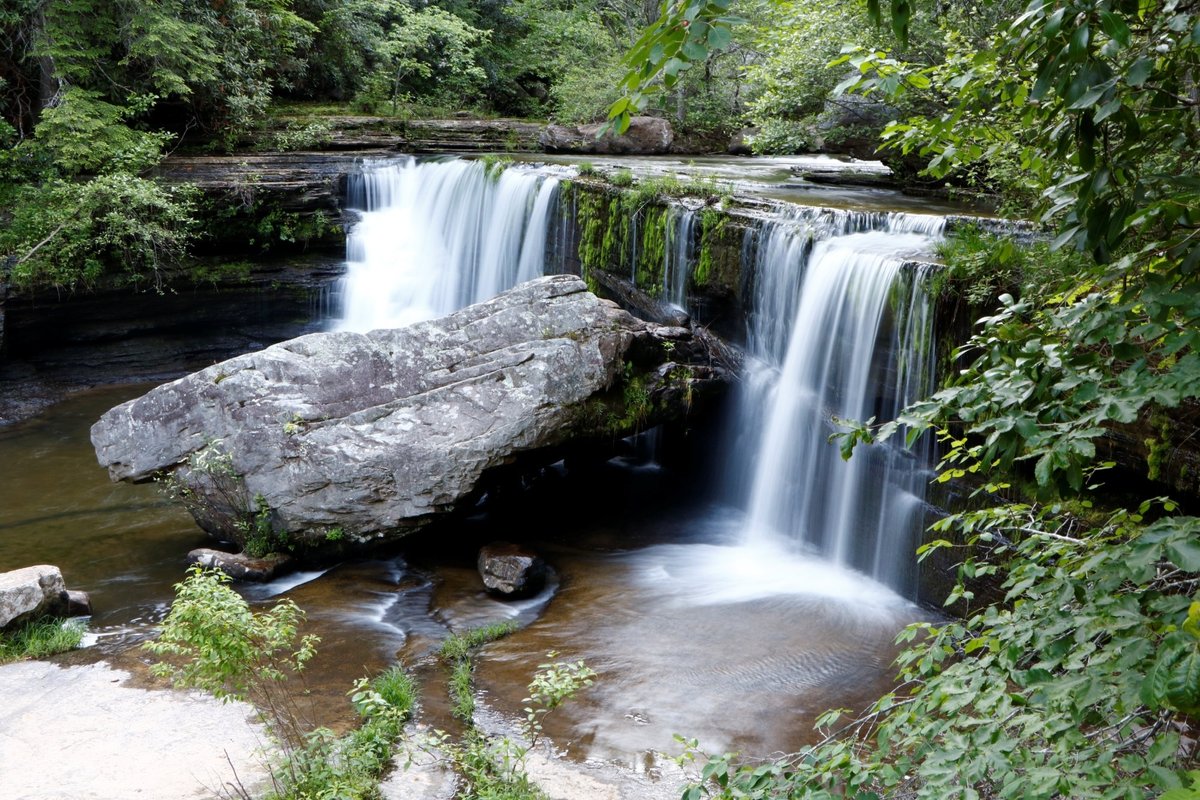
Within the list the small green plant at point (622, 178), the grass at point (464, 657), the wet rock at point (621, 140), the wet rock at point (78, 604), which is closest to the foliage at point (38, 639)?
the wet rock at point (78, 604)

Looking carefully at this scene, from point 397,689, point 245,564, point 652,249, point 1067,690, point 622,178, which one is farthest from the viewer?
point 622,178

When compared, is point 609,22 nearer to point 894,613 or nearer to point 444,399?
point 444,399

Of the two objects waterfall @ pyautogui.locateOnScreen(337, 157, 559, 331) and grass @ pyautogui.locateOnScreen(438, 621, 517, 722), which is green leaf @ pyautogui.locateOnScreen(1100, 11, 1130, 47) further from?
waterfall @ pyautogui.locateOnScreen(337, 157, 559, 331)

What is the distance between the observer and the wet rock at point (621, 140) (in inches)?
723

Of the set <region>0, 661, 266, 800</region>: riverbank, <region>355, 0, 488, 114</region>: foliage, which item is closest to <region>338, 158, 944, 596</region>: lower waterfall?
<region>0, 661, 266, 800</region>: riverbank

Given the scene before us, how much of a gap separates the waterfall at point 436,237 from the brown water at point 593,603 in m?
4.32

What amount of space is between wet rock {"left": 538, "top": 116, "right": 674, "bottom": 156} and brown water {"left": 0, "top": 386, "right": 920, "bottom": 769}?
32.5 feet

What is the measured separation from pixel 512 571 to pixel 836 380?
3.62 metres

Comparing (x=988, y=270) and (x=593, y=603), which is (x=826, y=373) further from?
(x=593, y=603)

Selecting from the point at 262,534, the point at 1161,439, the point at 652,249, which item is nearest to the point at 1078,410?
the point at 1161,439

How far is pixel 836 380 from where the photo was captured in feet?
27.7

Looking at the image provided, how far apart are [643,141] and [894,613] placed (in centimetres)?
1350

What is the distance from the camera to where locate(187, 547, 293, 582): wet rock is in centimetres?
776

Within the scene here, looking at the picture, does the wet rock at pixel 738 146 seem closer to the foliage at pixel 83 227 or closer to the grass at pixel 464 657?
the foliage at pixel 83 227
